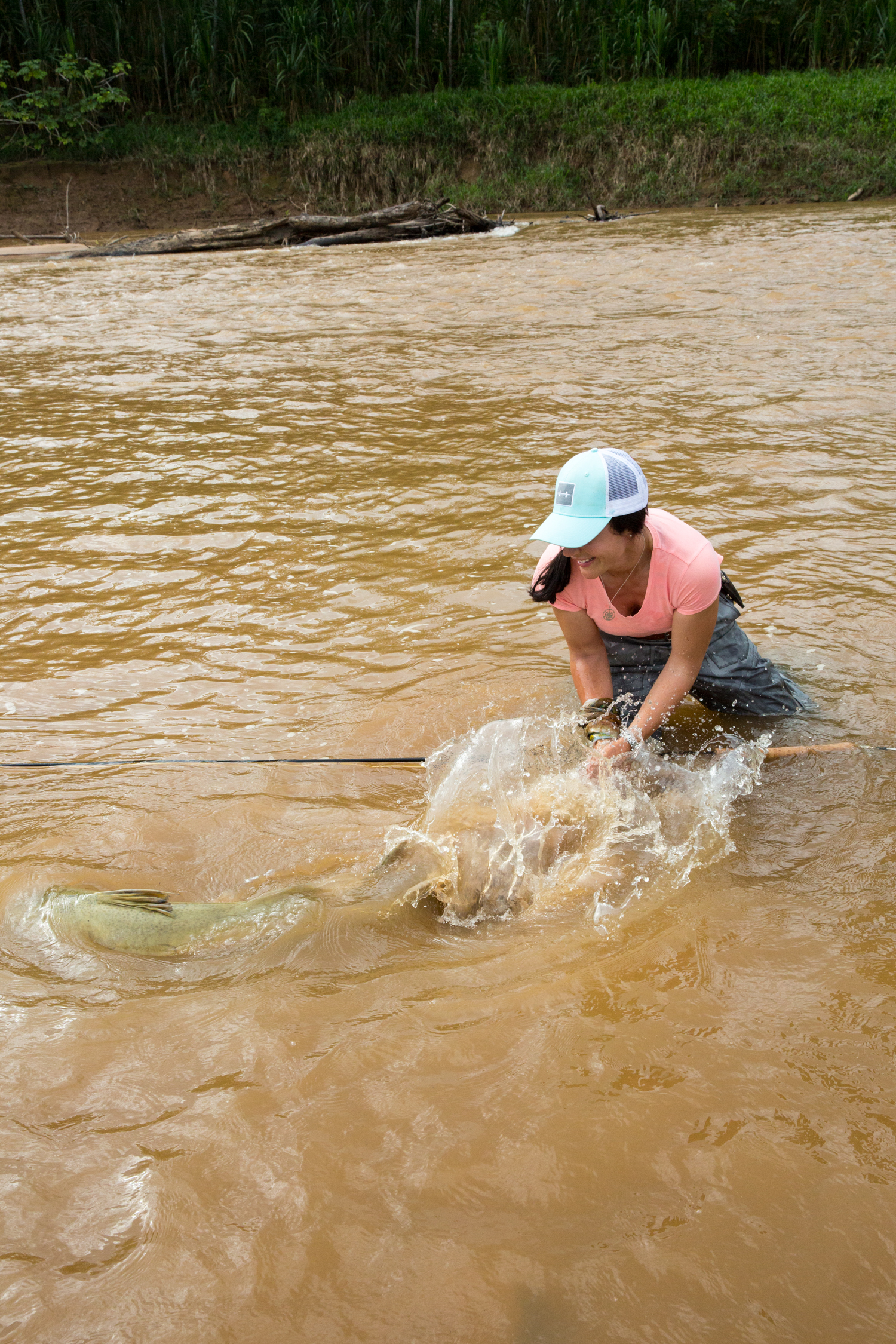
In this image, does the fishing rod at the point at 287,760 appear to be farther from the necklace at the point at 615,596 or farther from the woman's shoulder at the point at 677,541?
the woman's shoulder at the point at 677,541

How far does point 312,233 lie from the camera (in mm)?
17719

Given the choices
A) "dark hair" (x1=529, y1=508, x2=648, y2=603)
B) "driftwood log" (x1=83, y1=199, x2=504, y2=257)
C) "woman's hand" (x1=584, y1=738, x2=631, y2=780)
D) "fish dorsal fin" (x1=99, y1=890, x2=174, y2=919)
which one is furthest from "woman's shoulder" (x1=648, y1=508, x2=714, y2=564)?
"driftwood log" (x1=83, y1=199, x2=504, y2=257)

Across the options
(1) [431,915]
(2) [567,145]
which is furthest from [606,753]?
(2) [567,145]

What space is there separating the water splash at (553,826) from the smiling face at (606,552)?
611 millimetres

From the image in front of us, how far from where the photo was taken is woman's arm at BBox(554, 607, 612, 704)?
342cm

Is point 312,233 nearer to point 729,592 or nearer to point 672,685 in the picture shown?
point 729,592

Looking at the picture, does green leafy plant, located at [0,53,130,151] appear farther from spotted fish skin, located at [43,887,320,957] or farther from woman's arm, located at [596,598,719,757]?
spotted fish skin, located at [43,887,320,957]

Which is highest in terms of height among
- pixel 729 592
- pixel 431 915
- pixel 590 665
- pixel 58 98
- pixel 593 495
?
pixel 58 98

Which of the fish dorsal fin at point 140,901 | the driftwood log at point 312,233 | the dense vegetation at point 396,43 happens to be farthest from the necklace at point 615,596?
the dense vegetation at point 396,43

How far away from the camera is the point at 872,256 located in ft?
40.0

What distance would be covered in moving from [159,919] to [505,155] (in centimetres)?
2371

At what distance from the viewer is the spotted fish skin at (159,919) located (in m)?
2.65

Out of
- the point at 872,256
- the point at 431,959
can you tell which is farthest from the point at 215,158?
the point at 431,959

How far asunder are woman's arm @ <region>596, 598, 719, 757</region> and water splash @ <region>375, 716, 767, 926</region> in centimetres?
7
